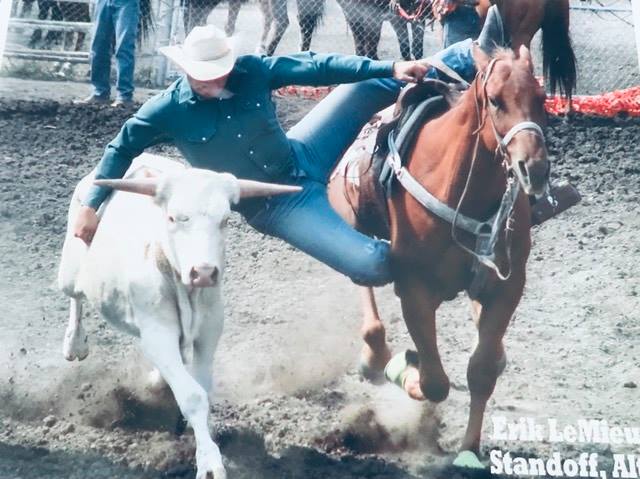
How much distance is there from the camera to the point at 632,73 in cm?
536

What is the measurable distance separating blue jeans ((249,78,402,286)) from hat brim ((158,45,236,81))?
471mm

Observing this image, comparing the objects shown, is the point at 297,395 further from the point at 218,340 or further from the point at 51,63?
the point at 51,63

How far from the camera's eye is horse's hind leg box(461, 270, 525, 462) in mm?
4500

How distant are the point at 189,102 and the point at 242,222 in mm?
636

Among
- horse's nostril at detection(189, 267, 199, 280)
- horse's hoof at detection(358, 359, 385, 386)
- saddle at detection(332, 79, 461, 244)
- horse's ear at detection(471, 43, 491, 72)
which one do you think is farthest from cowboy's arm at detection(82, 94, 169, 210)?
horse's hoof at detection(358, 359, 385, 386)

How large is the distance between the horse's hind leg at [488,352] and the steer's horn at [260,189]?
84 cm

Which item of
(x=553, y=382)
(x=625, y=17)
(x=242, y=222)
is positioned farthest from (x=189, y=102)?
(x=625, y=17)

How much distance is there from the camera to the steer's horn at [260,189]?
4.22 m

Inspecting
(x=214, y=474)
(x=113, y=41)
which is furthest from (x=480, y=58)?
(x=113, y=41)

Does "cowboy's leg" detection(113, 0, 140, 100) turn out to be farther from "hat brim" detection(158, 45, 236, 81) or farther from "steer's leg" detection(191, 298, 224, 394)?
"steer's leg" detection(191, 298, 224, 394)

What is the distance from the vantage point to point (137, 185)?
418 cm

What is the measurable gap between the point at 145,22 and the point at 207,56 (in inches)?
39.2

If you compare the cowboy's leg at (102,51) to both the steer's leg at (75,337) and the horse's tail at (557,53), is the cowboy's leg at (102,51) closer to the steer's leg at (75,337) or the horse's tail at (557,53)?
the steer's leg at (75,337)

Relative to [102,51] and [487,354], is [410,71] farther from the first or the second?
[102,51]
